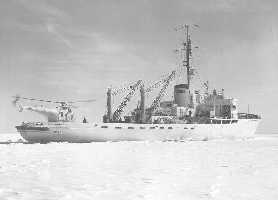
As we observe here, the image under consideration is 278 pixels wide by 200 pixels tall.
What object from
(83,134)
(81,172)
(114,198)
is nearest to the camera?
(114,198)

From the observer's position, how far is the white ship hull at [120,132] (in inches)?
→ 1668

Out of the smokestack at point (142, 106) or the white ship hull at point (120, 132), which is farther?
the smokestack at point (142, 106)

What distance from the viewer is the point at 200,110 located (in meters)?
56.9

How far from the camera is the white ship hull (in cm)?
4238

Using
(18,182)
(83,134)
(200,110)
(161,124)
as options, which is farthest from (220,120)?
(18,182)

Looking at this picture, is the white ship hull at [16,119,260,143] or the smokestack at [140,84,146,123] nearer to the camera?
the white ship hull at [16,119,260,143]

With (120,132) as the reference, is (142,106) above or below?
above

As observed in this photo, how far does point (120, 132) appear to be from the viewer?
45.0 metres

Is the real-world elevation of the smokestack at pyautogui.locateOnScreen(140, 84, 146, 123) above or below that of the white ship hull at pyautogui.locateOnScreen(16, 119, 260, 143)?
above

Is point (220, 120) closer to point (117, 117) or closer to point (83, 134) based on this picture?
point (117, 117)

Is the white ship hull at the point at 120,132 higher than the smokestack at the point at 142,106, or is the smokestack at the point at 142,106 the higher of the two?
the smokestack at the point at 142,106

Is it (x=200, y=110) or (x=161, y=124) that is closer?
(x=161, y=124)

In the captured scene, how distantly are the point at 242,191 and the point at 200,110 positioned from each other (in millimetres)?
46950

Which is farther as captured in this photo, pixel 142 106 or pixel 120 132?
pixel 142 106
